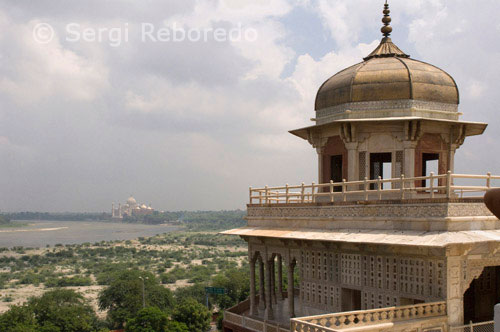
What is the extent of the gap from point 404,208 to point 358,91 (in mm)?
6012

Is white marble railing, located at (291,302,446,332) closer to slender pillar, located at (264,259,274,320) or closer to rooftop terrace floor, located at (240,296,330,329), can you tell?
rooftop terrace floor, located at (240,296,330,329)

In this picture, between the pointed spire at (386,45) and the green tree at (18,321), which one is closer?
the pointed spire at (386,45)

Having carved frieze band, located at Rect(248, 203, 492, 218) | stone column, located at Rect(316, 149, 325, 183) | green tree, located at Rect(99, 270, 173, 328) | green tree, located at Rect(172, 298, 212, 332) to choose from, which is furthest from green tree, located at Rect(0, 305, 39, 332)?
carved frieze band, located at Rect(248, 203, 492, 218)

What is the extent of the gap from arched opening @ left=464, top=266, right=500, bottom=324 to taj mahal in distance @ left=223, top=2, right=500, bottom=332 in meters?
0.03

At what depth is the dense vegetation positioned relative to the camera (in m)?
41.3

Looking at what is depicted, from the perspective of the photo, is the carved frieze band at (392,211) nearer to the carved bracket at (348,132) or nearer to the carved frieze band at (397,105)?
the carved bracket at (348,132)

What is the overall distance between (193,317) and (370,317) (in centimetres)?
3034

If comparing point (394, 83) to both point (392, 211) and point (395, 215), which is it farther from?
point (395, 215)

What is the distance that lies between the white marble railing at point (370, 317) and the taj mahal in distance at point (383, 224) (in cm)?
3

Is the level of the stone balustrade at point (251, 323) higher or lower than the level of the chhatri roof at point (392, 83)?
lower

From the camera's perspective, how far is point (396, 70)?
62.2 feet

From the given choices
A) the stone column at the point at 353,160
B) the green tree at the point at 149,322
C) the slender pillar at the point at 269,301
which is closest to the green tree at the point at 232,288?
the green tree at the point at 149,322

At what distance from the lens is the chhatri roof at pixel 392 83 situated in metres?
18.7

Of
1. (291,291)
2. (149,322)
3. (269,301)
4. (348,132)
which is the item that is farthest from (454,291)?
(149,322)
